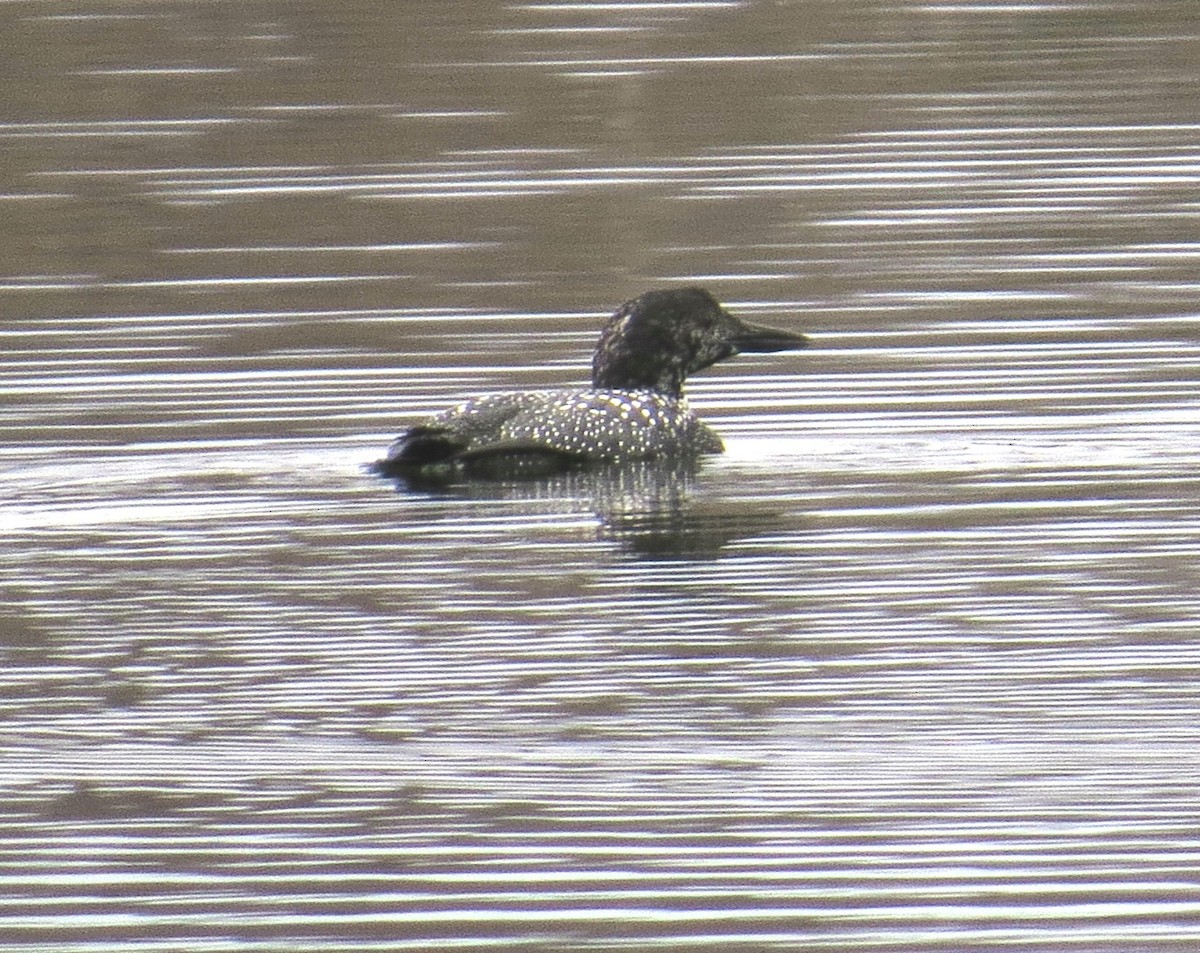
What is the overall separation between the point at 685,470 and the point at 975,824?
415 centimetres

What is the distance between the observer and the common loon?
32.9ft

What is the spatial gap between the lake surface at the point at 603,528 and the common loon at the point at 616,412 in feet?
0.48

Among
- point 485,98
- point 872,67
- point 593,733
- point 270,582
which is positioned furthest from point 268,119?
point 593,733

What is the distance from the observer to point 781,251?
45.5ft

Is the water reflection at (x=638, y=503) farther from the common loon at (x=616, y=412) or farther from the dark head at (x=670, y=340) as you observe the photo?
the dark head at (x=670, y=340)

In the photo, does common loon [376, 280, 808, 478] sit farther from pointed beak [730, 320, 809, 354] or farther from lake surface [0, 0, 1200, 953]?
lake surface [0, 0, 1200, 953]

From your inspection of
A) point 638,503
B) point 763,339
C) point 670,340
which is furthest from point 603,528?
point 763,339

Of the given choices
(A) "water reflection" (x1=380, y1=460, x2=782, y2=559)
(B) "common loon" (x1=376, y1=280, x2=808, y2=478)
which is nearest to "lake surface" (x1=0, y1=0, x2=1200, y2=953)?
(A) "water reflection" (x1=380, y1=460, x2=782, y2=559)

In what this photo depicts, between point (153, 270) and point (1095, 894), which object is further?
point (153, 270)

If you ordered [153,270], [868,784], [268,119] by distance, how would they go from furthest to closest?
[268,119] → [153,270] → [868,784]

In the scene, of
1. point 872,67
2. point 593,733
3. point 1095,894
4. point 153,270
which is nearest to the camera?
point 1095,894

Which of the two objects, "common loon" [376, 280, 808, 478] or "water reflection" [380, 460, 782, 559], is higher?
"common loon" [376, 280, 808, 478]

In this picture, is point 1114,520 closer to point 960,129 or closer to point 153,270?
point 153,270

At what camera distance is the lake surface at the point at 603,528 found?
6043 millimetres
